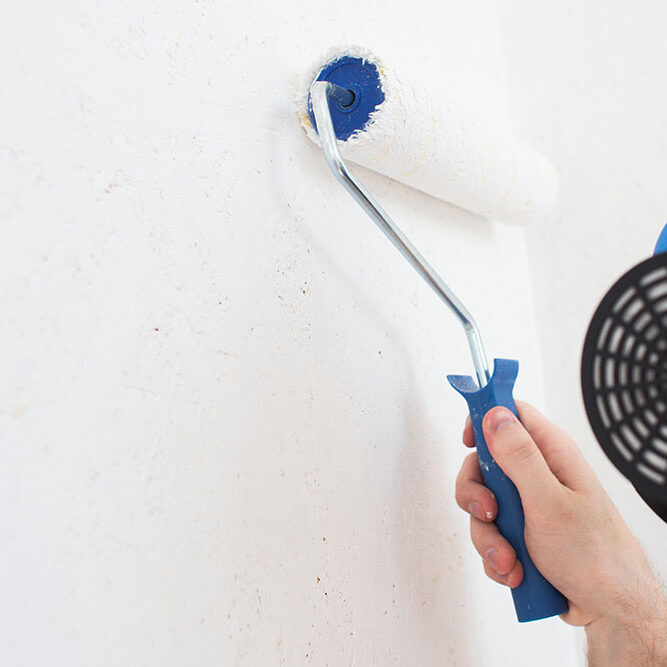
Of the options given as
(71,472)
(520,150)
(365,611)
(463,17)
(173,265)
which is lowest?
(365,611)

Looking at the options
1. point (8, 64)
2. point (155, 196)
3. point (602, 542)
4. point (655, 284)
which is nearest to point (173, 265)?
point (155, 196)

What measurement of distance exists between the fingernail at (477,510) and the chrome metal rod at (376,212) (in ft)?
0.35

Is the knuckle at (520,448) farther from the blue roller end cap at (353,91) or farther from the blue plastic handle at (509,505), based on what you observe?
the blue roller end cap at (353,91)

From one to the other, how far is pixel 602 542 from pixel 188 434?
349mm

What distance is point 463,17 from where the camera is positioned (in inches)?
33.9

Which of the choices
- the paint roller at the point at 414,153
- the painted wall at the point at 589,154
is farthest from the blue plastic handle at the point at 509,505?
the painted wall at the point at 589,154

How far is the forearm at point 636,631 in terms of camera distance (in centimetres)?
50

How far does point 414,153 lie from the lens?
58 cm

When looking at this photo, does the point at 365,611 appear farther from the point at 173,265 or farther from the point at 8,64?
the point at 8,64

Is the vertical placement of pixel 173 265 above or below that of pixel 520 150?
below

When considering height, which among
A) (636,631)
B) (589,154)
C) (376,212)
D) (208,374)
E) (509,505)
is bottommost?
(636,631)

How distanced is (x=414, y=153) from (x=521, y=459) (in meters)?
0.29


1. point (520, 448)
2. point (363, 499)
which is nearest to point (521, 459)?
point (520, 448)

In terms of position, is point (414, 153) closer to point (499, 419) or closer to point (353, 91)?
point (353, 91)
